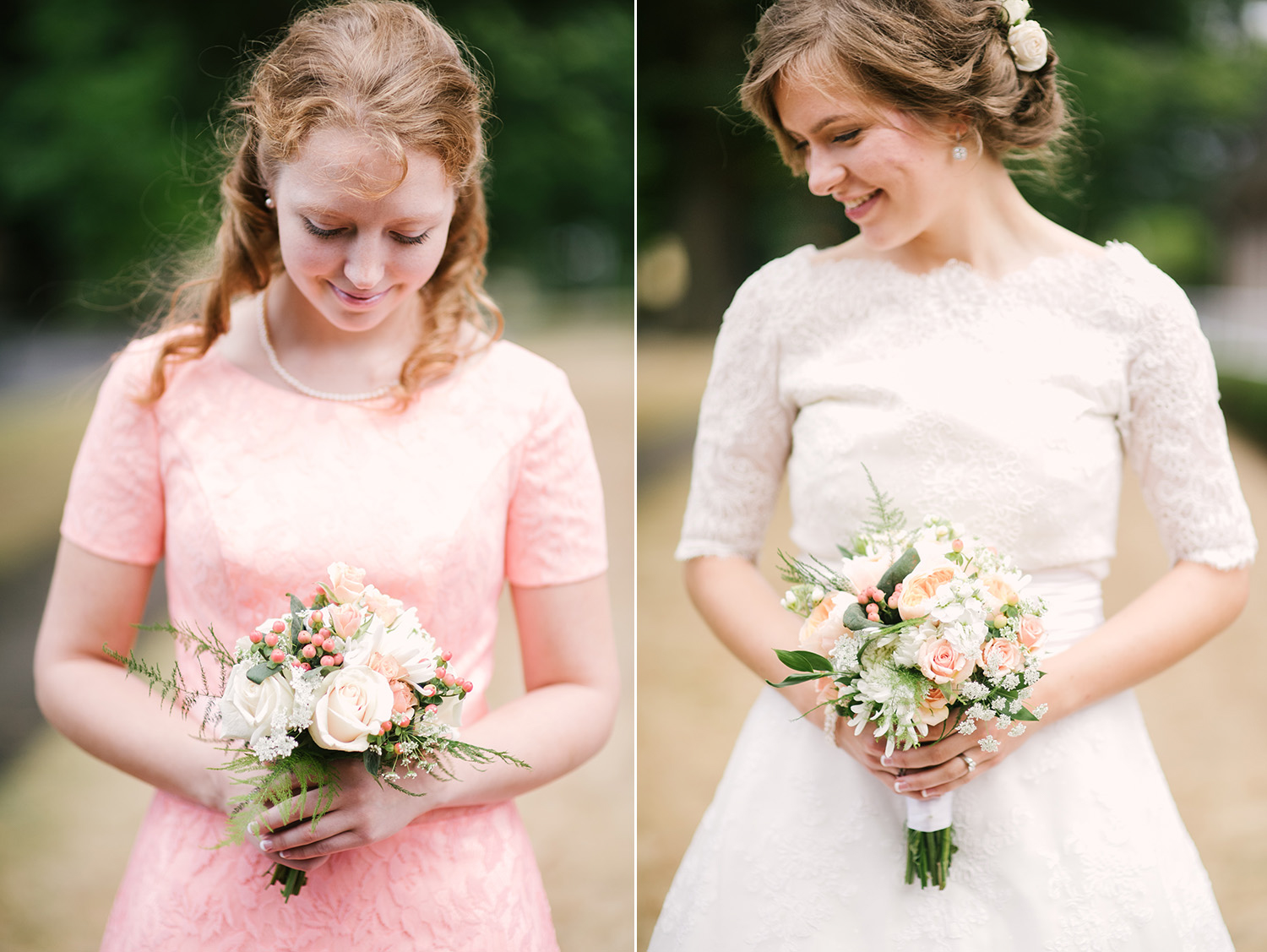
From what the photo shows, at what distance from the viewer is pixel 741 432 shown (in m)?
2.15

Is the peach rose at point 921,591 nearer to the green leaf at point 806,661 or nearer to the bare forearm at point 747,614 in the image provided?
the green leaf at point 806,661

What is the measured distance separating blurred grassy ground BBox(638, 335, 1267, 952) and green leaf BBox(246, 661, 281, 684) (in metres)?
1.83

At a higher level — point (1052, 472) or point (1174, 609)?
point (1052, 472)

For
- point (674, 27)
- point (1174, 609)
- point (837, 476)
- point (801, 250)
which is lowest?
point (1174, 609)

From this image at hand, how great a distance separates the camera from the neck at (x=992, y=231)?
2033mm

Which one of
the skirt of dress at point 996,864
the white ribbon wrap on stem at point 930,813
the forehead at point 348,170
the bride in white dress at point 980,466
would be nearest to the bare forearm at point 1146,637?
the bride in white dress at point 980,466

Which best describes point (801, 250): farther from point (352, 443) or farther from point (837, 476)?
point (352, 443)

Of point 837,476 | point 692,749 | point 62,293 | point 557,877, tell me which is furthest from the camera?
point 62,293

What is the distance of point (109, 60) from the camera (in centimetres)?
564

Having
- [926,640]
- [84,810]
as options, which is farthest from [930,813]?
[84,810]

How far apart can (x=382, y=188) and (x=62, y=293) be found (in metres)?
4.60

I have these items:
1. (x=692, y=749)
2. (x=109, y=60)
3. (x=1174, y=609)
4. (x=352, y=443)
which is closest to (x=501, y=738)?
(x=352, y=443)

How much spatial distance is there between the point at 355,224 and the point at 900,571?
99cm

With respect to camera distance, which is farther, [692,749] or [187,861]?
[692,749]
